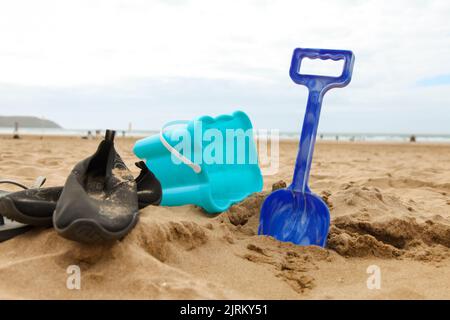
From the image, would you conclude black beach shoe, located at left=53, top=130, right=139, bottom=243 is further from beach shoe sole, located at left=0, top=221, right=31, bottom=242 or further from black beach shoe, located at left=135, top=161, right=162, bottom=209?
beach shoe sole, located at left=0, top=221, right=31, bottom=242

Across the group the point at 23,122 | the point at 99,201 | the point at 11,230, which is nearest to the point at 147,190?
the point at 99,201

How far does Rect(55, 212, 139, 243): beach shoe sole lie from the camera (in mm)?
1094

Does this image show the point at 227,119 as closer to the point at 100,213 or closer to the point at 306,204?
the point at 306,204

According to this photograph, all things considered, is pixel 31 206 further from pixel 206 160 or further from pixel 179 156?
pixel 206 160

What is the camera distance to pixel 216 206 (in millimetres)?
1952

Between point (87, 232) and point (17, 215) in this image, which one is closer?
point (87, 232)

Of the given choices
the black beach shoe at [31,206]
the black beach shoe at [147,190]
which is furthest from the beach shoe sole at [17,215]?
the black beach shoe at [147,190]

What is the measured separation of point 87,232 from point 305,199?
0.88 metres

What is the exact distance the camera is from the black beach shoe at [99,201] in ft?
3.66

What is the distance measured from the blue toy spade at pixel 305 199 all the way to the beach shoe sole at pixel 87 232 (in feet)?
2.40

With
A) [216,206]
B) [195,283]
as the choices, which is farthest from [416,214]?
[195,283]

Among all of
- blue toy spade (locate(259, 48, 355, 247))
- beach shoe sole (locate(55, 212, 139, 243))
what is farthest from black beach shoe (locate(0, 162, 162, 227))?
blue toy spade (locate(259, 48, 355, 247))

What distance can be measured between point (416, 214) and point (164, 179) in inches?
45.1

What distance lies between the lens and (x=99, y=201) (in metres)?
1.25
